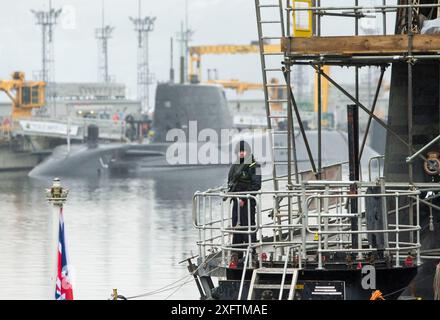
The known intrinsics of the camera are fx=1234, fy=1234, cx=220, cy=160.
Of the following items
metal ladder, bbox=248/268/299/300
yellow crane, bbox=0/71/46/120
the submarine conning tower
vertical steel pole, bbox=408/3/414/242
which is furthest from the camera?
yellow crane, bbox=0/71/46/120

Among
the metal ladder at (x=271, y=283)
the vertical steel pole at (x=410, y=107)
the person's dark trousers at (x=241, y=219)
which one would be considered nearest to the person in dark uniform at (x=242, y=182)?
the person's dark trousers at (x=241, y=219)

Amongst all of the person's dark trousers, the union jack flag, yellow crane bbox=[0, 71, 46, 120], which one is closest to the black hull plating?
the person's dark trousers

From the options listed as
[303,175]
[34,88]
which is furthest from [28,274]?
[34,88]

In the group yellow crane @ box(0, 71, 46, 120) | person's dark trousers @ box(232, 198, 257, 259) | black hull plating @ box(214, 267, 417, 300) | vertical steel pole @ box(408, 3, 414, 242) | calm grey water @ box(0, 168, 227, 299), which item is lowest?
calm grey water @ box(0, 168, 227, 299)

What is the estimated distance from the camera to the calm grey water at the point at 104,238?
86.5 ft

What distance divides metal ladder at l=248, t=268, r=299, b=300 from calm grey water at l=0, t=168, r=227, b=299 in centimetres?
844

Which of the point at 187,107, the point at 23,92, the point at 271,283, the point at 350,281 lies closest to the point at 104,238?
the point at 271,283

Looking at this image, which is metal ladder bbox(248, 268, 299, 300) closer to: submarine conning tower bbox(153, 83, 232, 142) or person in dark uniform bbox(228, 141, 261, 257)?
person in dark uniform bbox(228, 141, 261, 257)

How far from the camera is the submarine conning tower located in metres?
86.2

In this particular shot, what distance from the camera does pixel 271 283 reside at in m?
15.6

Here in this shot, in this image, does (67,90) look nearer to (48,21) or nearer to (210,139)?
(48,21)

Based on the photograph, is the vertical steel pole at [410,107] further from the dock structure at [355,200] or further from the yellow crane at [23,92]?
the yellow crane at [23,92]
